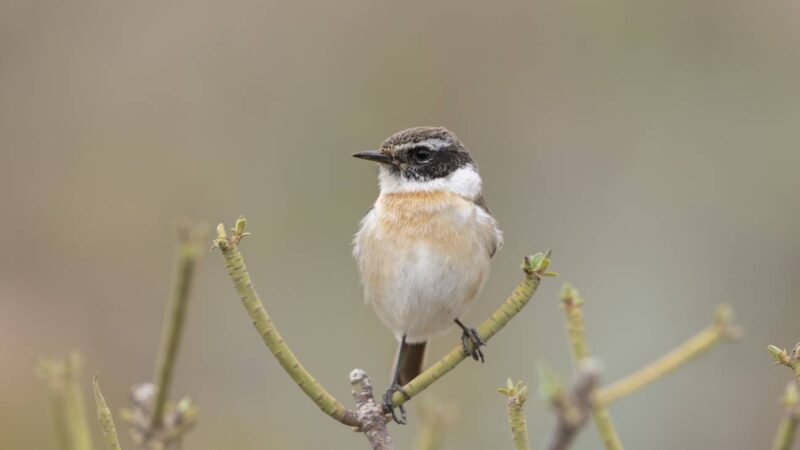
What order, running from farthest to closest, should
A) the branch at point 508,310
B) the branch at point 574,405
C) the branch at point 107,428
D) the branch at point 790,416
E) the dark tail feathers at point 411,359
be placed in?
1. the dark tail feathers at point 411,359
2. the branch at point 508,310
3. the branch at point 107,428
4. the branch at point 790,416
5. the branch at point 574,405

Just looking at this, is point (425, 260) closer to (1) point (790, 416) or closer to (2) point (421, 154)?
(2) point (421, 154)

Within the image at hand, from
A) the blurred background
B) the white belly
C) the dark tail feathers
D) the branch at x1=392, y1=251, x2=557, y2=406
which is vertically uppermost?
the blurred background

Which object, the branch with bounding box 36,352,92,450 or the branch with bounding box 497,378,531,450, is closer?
the branch with bounding box 36,352,92,450

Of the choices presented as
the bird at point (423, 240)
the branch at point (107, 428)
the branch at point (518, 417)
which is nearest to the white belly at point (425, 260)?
the bird at point (423, 240)

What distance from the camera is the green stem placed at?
35.7 inches

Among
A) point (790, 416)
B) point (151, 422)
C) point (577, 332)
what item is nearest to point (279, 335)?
point (151, 422)

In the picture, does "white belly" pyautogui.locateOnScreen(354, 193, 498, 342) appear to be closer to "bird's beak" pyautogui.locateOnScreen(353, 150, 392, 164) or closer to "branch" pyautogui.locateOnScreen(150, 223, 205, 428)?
"bird's beak" pyautogui.locateOnScreen(353, 150, 392, 164)

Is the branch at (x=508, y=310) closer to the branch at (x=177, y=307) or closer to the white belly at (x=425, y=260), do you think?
the branch at (x=177, y=307)

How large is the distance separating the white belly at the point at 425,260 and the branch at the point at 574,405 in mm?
2966

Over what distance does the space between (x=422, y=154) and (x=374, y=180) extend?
380 cm

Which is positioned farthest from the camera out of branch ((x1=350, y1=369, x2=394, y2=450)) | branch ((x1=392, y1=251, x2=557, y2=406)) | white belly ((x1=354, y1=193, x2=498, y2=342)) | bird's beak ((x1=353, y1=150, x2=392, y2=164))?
bird's beak ((x1=353, y1=150, x2=392, y2=164))

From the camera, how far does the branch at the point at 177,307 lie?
0.91 m

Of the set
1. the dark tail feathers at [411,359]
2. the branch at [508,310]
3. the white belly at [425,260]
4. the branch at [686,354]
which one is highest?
the white belly at [425,260]

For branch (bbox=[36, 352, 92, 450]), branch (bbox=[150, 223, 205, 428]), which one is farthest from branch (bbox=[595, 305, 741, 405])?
branch (bbox=[36, 352, 92, 450])
